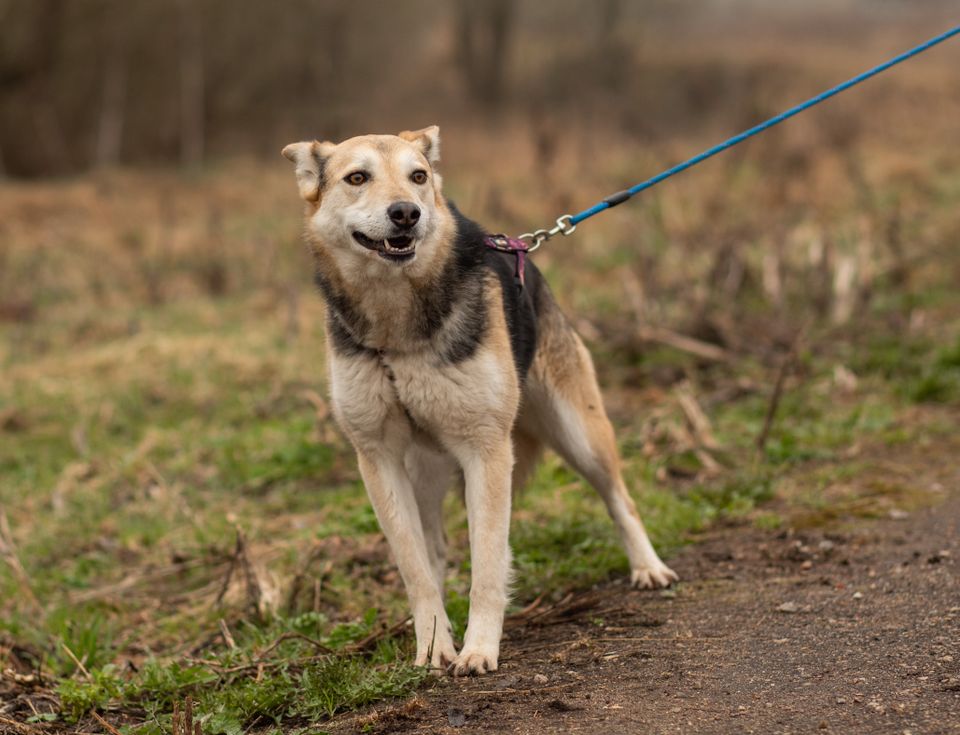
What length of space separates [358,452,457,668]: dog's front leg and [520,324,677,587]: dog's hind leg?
3.21 ft

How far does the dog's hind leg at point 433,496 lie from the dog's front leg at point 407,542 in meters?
0.34

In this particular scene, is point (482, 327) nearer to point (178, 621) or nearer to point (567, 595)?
point (567, 595)

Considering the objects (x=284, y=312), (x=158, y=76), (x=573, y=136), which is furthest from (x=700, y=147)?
(x=158, y=76)

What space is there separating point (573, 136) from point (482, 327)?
17667 millimetres

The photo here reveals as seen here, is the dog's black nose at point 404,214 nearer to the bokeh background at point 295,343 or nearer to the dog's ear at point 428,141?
the dog's ear at point 428,141

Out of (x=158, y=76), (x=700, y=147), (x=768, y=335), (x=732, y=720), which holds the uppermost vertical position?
(x=158, y=76)

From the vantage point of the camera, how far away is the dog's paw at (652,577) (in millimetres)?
5410

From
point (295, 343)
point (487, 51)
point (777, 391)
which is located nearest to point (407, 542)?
point (777, 391)

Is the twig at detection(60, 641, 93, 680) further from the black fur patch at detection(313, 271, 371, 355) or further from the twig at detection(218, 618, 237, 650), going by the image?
the black fur patch at detection(313, 271, 371, 355)

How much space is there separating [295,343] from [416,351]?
7063 mm

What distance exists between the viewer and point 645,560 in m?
5.46

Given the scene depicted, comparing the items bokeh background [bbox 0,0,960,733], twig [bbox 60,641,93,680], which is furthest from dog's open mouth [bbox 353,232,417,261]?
twig [bbox 60,641,93,680]

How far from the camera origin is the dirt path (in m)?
3.80

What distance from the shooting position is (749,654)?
173 inches
